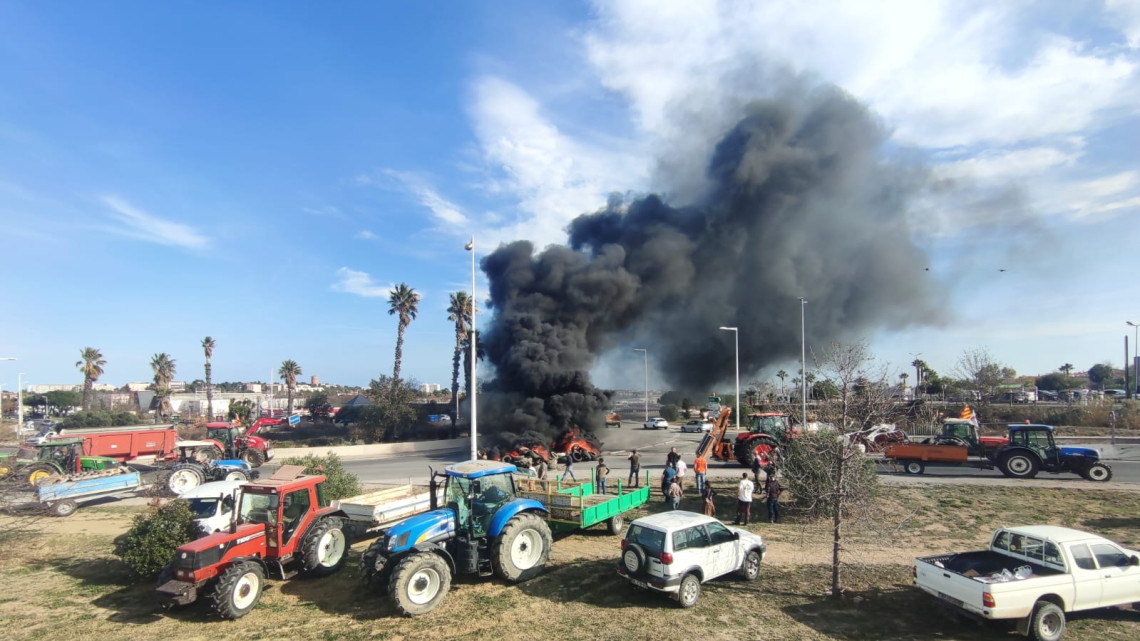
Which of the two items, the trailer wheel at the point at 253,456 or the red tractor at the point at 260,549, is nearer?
the red tractor at the point at 260,549

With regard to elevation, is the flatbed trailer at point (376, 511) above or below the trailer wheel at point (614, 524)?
above

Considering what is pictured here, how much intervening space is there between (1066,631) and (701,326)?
1745 inches

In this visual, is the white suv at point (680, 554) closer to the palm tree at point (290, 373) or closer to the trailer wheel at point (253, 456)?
the trailer wheel at point (253, 456)

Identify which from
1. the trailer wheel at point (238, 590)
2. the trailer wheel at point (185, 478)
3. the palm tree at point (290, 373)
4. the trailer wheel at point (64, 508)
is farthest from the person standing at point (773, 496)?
the palm tree at point (290, 373)

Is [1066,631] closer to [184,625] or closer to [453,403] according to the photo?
[184,625]

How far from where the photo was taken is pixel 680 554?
860cm

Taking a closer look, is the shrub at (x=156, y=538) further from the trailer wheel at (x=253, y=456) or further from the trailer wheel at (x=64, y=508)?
the trailer wheel at (x=253, y=456)

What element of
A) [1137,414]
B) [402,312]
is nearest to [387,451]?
[402,312]

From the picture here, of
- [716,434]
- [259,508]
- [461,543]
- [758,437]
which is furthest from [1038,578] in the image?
[716,434]

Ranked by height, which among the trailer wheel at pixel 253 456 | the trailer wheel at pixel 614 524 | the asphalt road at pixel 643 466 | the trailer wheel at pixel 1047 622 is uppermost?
the trailer wheel at pixel 1047 622

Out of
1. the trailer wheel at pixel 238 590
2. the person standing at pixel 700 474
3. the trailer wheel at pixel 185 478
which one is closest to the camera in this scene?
the trailer wheel at pixel 238 590

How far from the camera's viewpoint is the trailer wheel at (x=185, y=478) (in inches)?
741

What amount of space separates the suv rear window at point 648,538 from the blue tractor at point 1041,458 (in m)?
17.5

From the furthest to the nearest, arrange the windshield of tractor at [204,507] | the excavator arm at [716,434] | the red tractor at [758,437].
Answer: the red tractor at [758,437], the excavator arm at [716,434], the windshield of tractor at [204,507]
